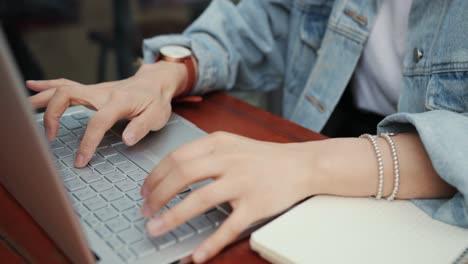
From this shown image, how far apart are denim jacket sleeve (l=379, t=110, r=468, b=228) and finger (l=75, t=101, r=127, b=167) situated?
1.19 ft

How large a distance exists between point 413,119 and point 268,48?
51cm

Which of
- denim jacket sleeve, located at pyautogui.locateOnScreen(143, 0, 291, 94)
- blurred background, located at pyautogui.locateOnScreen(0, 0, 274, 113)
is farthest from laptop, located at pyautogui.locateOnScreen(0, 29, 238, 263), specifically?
blurred background, located at pyautogui.locateOnScreen(0, 0, 274, 113)

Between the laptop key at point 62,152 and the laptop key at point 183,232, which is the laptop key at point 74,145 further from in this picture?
the laptop key at point 183,232

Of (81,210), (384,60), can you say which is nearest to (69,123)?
(81,210)

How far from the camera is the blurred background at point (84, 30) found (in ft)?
7.14

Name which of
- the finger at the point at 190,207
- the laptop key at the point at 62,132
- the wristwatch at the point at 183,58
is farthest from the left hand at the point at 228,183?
the wristwatch at the point at 183,58

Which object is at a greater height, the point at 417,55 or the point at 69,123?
the point at 417,55

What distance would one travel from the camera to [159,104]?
25.7 inches

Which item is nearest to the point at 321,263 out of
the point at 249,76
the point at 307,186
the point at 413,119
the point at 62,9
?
the point at 307,186

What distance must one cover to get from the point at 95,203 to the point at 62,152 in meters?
0.13

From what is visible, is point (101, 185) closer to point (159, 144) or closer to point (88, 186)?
point (88, 186)

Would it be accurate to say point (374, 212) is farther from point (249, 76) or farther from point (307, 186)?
point (249, 76)

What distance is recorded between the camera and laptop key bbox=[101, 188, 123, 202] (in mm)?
469

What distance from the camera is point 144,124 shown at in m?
0.60
